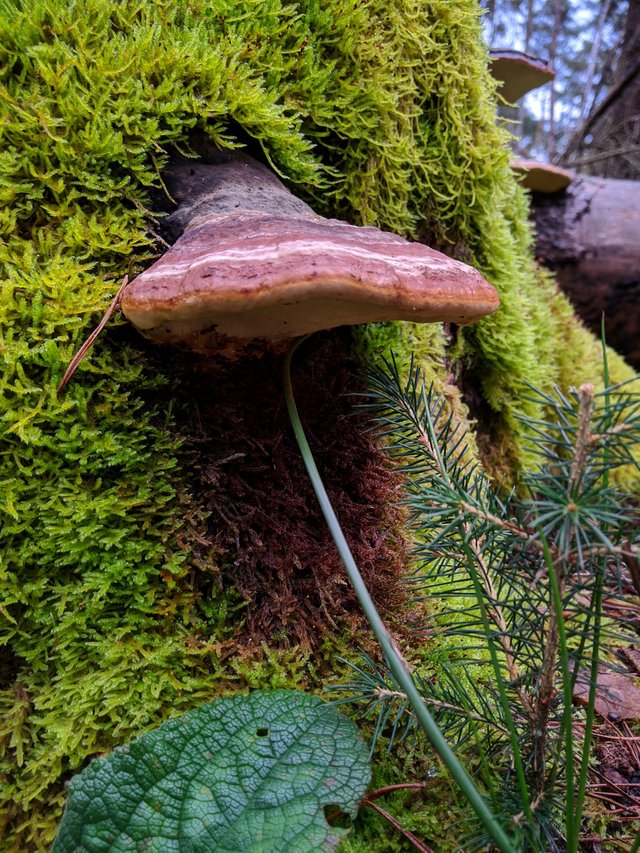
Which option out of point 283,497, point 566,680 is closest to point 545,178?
point 283,497

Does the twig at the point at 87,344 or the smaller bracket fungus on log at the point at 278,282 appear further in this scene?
the twig at the point at 87,344

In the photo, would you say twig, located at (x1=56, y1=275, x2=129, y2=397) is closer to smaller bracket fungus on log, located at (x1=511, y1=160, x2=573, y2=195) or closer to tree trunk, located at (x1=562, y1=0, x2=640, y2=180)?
smaller bracket fungus on log, located at (x1=511, y1=160, x2=573, y2=195)

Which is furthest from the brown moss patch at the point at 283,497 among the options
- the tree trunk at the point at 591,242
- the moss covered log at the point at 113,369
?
the tree trunk at the point at 591,242

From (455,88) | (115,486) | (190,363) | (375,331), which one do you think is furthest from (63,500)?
(455,88)

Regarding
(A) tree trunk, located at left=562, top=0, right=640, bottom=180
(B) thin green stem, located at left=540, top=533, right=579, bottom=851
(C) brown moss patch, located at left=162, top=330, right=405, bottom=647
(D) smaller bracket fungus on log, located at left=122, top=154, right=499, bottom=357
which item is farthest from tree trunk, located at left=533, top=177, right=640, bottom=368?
(B) thin green stem, located at left=540, top=533, right=579, bottom=851

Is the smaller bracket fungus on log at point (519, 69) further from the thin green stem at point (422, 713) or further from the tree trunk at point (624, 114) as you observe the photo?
the thin green stem at point (422, 713)

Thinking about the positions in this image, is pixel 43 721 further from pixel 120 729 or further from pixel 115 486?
pixel 115 486
